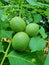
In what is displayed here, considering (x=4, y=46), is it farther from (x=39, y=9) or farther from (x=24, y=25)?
(x=39, y=9)

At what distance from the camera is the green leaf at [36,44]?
3.52 ft

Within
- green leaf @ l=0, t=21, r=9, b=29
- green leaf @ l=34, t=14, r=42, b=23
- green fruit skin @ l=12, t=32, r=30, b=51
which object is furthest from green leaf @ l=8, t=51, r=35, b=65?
green leaf @ l=34, t=14, r=42, b=23

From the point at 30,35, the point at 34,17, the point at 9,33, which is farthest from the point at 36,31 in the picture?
the point at 34,17

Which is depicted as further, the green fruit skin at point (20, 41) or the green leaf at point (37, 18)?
the green leaf at point (37, 18)

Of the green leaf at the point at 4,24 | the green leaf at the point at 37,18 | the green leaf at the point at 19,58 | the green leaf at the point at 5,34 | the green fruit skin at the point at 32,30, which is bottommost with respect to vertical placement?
the green leaf at the point at 19,58

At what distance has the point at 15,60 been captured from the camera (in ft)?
3.66

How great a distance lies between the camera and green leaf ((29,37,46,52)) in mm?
1071

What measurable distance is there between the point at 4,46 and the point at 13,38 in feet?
0.28

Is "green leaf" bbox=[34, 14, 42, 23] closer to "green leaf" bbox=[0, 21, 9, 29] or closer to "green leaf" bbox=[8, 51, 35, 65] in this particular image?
"green leaf" bbox=[0, 21, 9, 29]

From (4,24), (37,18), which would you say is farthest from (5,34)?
(37,18)

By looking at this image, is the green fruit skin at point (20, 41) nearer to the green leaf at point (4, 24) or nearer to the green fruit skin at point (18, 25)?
the green fruit skin at point (18, 25)

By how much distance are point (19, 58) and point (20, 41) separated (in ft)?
0.25

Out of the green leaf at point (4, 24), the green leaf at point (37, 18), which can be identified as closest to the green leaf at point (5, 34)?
the green leaf at point (4, 24)

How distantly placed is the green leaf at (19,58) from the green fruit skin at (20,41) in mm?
34
